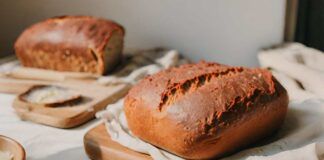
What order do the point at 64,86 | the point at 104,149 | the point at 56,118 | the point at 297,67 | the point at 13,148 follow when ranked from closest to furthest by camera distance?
1. the point at 13,148
2. the point at 104,149
3. the point at 56,118
4. the point at 297,67
5. the point at 64,86

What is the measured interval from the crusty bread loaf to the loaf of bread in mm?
469

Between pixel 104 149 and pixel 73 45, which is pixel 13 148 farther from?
pixel 73 45

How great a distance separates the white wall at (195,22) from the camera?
49.4 inches

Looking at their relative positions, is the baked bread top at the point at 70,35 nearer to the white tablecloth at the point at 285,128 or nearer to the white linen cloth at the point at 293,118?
the white tablecloth at the point at 285,128

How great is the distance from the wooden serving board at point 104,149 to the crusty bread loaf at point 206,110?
43mm

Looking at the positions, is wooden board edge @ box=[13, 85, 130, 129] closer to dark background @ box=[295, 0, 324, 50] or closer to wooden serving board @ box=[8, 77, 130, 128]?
wooden serving board @ box=[8, 77, 130, 128]

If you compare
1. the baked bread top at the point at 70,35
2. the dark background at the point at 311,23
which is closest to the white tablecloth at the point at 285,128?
the dark background at the point at 311,23

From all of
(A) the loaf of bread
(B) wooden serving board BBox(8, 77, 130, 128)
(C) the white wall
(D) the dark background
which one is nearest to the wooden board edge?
(B) wooden serving board BBox(8, 77, 130, 128)

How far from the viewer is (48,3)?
5.32 ft

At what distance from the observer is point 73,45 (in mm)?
1287

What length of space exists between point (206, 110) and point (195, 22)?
0.70m

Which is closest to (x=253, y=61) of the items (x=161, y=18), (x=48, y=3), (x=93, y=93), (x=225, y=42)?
(x=225, y=42)

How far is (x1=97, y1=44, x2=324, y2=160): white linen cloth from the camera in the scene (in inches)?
28.5

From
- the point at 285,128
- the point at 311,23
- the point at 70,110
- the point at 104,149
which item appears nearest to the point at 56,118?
the point at 70,110
